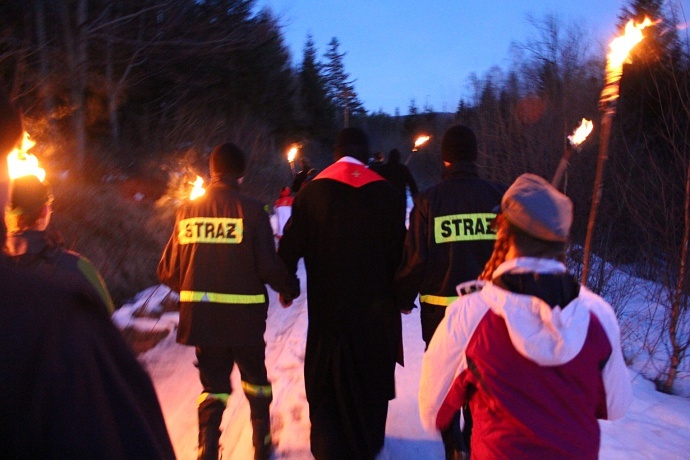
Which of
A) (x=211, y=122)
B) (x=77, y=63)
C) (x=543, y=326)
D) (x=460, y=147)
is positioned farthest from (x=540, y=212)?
(x=211, y=122)

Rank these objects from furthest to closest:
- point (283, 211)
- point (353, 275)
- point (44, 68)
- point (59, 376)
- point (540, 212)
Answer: point (283, 211)
point (44, 68)
point (353, 275)
point (540, 212)
point (59, 376)

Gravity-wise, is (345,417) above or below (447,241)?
below

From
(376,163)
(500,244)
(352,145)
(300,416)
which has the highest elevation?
(376,163)

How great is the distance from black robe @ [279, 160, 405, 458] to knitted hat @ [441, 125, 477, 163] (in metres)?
0.53

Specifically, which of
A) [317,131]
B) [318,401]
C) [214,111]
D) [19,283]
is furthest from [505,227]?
[317,131]

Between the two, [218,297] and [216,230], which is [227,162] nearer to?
[216,230]

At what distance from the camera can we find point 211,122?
60.8ft

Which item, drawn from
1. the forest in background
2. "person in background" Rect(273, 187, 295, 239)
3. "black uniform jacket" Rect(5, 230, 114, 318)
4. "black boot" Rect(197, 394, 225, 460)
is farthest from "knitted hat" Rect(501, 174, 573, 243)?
"person in background" Rect(273, 187, 295, 239)

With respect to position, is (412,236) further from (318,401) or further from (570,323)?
(570,323)

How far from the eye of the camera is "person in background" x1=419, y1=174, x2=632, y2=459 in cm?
190

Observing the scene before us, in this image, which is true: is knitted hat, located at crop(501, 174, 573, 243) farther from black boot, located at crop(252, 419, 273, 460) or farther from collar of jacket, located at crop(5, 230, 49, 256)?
black boot, located at crop(252, 419, 273, 460)

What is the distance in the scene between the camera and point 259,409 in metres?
3.85

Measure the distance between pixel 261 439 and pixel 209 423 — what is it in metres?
0.41

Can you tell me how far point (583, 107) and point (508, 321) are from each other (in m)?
15.1
